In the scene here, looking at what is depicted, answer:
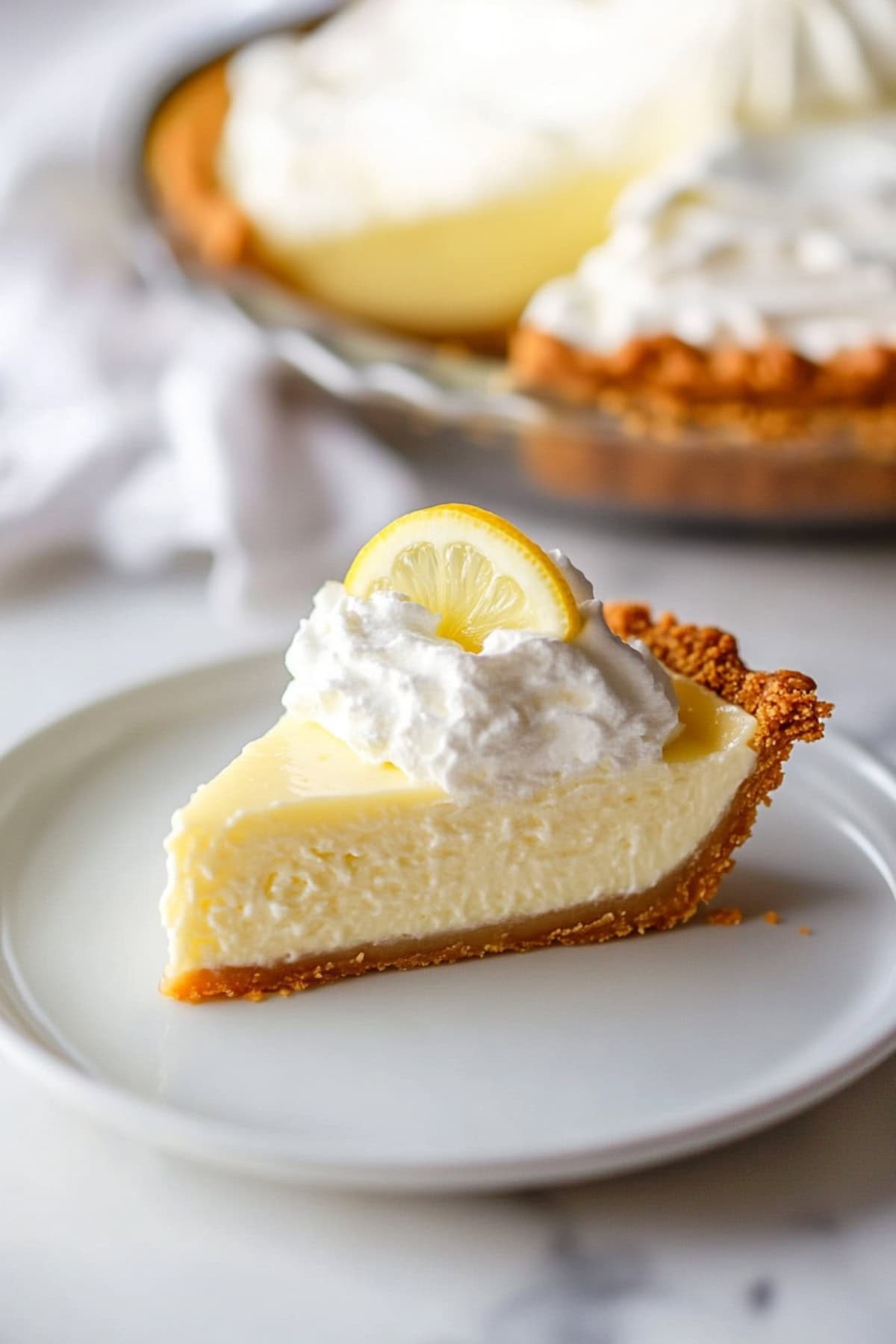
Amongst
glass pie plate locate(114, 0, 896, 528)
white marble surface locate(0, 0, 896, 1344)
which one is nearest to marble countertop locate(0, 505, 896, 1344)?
white marble surface locate(0, 0, 896, 1344)

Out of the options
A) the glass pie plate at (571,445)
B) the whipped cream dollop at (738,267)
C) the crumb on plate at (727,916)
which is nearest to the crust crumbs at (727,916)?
the crumb on plate at (727,916)

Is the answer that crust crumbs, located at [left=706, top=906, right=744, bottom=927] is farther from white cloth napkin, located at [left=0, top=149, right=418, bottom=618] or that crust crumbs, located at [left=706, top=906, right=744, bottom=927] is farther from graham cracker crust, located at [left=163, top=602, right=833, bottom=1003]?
white cloth napkin, located at [left=0, top=149, right=418, bottom=618]

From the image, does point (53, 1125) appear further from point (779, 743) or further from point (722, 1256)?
point (779, 743)

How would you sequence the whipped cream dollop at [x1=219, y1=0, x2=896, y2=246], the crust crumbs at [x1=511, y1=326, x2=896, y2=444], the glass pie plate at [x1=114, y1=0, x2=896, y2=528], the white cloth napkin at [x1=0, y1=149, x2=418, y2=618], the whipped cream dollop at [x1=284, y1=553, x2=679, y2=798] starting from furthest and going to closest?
the whipped cream dollop at [x1=219, y1=0, x2=896, y2=246] < the white cloth napkin at [x1=0, y1=149, x2=418, y2=618] < the crust crumbs at [x1=511, y1=326, x2=896, y2=444] < the glass pie plate at [x1=114, y1=0, x2=896, y2=528] < the whipped cream dollop at [x1=284, y1=553, x2=679, y2=798]

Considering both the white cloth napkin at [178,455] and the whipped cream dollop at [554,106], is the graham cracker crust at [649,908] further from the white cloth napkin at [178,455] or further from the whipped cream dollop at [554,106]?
the whipped cream dollop at [554,106]

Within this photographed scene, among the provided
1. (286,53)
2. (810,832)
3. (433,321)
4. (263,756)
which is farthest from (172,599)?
(286,53)
